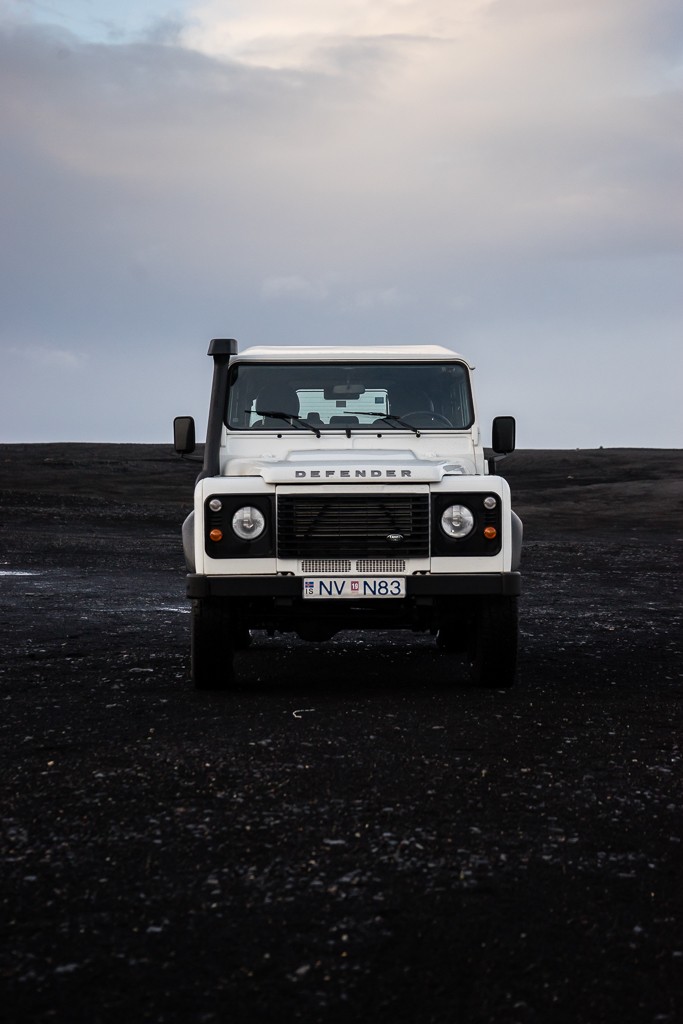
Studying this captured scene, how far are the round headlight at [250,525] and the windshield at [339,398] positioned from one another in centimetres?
146

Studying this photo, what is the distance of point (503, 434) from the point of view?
840cm

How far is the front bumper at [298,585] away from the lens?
711 centimetres

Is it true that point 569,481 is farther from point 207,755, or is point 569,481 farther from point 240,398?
point 207,755

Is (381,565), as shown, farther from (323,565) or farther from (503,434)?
(503,434)

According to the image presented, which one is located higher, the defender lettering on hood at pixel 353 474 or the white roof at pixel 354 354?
the white roof at pixel 354 354

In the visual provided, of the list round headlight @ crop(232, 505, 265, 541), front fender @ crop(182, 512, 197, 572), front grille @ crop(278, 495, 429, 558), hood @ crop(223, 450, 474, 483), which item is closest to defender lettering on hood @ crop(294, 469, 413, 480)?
hood @ crop(223, 450, 474, 483)

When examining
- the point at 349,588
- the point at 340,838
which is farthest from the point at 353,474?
the point at 340,838

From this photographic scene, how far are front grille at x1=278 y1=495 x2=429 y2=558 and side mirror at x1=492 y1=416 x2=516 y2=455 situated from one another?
4.59ft

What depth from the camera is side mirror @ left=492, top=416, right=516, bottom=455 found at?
840 cm

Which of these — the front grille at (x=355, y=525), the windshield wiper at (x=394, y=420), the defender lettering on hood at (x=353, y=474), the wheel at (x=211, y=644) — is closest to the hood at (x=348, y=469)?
the defender lettering on hood at (x=353, y=474)

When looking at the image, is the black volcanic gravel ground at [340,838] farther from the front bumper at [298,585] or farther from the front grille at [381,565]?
the front grille at [381,565]

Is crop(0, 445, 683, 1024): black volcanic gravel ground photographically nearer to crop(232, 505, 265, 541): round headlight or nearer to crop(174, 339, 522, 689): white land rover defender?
crop(174, 339, 522, 689): white land rover defender

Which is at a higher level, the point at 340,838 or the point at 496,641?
the point at 496,641

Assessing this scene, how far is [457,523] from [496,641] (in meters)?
0.79
